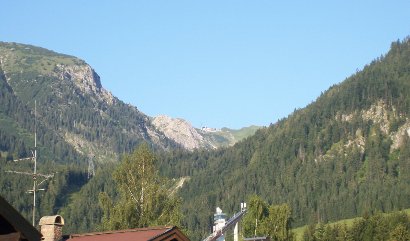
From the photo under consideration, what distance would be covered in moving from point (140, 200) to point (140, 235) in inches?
1399

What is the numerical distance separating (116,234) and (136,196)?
3516 centimetres

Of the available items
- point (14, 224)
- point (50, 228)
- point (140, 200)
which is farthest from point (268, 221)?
point (14, 224)

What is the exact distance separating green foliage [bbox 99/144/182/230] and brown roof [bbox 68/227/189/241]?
29385mm

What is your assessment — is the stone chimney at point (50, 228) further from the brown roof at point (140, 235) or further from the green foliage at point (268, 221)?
the green foliage at point (268, 221)

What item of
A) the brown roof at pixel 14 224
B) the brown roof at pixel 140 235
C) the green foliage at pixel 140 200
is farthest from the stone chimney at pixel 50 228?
the green foliage at pixel 140 200

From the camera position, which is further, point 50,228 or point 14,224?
point 50,228

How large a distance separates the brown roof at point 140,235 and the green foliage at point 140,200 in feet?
96.4

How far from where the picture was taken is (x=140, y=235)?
27.6 meters

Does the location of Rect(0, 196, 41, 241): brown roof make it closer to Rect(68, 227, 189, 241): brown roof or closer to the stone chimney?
Rect(68, 227, 189, 241): brown roof

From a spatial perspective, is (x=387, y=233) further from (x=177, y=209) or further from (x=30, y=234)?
(x=30, y=234)

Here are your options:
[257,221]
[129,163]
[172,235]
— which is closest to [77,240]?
[172,235]

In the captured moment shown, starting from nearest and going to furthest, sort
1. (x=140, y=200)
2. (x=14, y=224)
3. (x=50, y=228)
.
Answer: (x=14, y=224), (x=50, y=228), (x=140, y=200)

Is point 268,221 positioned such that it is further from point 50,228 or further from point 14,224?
point 14,224

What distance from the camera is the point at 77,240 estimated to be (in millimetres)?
28734
